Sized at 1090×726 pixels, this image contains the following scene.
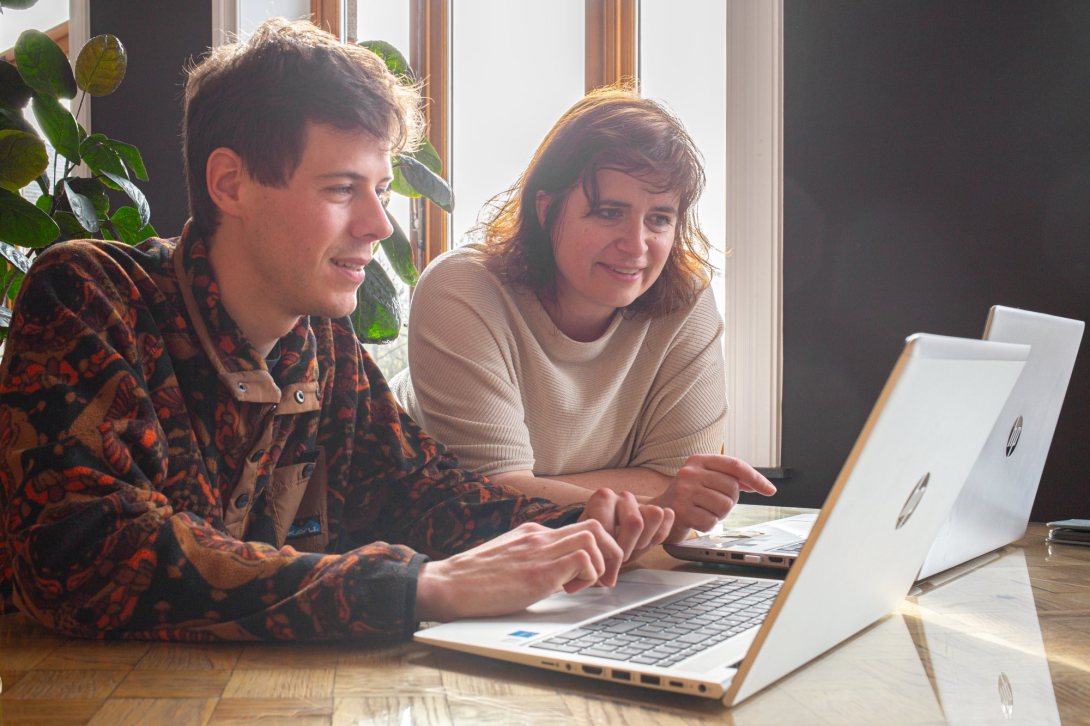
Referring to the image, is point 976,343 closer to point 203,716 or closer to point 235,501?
point 203,716

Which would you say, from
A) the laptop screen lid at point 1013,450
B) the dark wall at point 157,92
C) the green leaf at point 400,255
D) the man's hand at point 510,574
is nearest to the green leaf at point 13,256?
the green leaf at point 400,255

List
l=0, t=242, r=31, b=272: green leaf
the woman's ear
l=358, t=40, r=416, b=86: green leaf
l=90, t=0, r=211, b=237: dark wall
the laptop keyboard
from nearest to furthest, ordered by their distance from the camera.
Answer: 1. the laptop keyboard
2. the woman's ear
3. l=0, t=242, r=31, b=272: green leaf
4. l=358, t=40, r=416, b=86: green leaf
5. l=90, t=0, r=211, b=237: dark wall

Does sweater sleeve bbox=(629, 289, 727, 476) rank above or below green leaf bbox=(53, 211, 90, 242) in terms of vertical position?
below

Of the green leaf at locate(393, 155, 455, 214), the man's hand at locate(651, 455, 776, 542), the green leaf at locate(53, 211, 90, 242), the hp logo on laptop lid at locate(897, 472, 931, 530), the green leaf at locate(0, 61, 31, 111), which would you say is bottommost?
the man's hand at locate(651, 455, 776, 542)

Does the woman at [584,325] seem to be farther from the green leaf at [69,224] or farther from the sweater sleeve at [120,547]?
the green leaf at [69,224]

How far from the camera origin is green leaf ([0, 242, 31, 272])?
6.48 feet

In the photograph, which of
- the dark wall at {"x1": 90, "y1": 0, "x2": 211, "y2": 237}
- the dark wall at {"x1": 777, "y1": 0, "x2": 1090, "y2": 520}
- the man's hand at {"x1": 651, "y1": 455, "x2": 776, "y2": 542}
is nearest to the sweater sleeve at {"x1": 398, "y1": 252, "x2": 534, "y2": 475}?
the man's hand at {"x1": 651, "y1": 455, "x2": 776, "y2": 542}

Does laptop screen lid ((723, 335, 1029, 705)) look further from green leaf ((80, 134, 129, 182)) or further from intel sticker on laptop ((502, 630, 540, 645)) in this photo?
green leaf ((80, 134, 129, 182))

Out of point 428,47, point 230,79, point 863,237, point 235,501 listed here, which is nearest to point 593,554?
point 235,501

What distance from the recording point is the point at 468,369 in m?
1.51

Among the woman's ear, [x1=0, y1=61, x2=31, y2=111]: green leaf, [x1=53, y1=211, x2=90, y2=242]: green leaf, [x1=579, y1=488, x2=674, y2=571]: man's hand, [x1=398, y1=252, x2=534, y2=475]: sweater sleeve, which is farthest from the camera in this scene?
[x1=53, y1=211, x2=90, y2=242]: green leaf

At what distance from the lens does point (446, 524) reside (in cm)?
117

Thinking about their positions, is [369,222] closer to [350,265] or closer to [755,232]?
[350,265]

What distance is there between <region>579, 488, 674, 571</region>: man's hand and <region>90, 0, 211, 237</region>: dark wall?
3.02 meters
